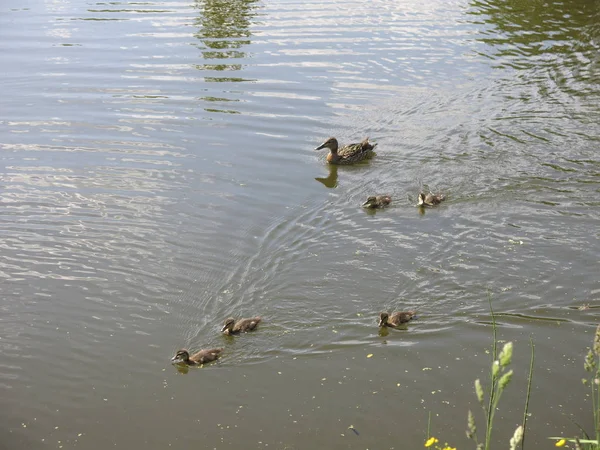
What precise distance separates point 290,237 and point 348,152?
266 centimetres

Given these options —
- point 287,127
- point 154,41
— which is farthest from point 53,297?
point 154,41

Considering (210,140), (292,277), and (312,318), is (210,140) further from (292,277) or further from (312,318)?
(312,318)

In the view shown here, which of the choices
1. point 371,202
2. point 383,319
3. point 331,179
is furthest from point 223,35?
point 383,319

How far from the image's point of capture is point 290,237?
9.91 m

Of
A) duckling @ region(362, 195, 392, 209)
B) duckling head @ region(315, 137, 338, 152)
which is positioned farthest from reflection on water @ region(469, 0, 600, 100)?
A: duckling @ region(362, 195, 392, 209)

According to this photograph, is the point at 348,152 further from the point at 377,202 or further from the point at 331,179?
the point at 377,202

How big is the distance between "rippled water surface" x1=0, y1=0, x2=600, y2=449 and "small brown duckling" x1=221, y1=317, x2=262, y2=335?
11cm

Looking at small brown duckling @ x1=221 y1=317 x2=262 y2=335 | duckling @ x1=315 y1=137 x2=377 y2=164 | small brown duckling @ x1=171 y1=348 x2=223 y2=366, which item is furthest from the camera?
duckling @ x1=315 y1=137 x2=377 y2=164

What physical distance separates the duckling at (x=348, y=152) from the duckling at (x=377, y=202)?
158 centimetres

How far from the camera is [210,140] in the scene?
12891mm

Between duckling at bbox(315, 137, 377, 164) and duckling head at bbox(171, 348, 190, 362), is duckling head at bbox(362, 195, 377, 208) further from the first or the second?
duckling head at bbox(171, 348, 190, 362)

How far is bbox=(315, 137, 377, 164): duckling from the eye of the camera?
12172 mm

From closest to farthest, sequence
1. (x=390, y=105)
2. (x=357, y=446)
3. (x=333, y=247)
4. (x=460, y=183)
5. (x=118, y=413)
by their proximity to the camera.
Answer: (x=357, y=446)
(x=118, y=413)
(x=333, y=247)
(x=460, y=183)
(x=390, y=105)

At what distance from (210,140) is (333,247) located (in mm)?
3969
